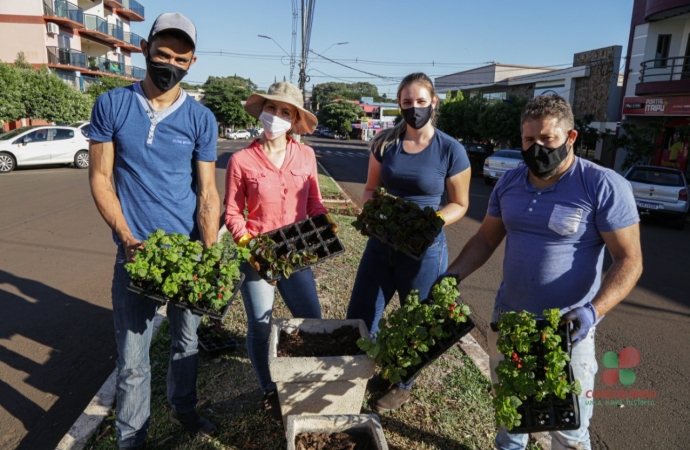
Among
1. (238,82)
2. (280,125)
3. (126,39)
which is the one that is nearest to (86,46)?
(126,39)

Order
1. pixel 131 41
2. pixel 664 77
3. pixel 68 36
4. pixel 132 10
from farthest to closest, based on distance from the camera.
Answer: pixel 132 10 → pixel 131 41 → pixel 68 36 → pixel 664 77

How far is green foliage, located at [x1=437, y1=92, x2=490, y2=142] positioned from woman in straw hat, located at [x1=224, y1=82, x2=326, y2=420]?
87.5ft

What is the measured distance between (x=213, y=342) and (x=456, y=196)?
7.83 feet

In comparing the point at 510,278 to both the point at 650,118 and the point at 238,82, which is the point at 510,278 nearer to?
the point at 650,118

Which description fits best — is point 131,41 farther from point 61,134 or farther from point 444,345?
point 444,345

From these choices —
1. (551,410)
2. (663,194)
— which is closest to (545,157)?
(551,410)

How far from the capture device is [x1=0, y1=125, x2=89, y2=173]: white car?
56.4ft

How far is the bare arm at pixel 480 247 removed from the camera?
2.81 meters

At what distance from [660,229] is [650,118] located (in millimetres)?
10622

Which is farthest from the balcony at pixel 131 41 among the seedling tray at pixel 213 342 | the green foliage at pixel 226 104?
the seedling tray at pixel 213 342

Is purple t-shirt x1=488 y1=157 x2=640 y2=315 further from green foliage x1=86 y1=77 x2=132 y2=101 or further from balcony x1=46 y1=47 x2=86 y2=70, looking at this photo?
balcony x1=46 y1=47 x2=86 y2=70

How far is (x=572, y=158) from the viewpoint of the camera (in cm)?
243

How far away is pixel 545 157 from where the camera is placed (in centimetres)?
236

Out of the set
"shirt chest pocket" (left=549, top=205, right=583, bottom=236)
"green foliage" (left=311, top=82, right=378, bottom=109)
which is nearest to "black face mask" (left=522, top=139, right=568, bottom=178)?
"shirt chest pocket" (left=549, top=205, right=583, bottom=236)
